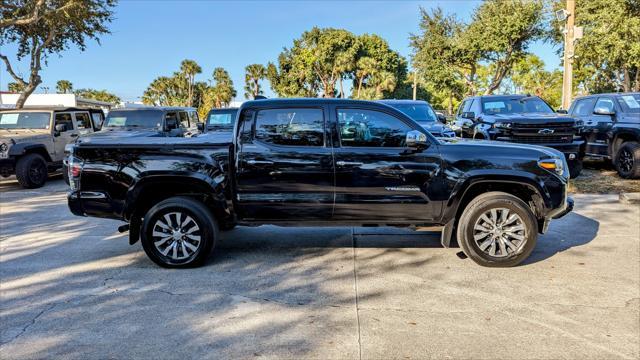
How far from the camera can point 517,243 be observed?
16.7 ft

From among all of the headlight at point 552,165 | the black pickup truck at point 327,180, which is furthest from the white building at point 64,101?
the headlight at point 552,165

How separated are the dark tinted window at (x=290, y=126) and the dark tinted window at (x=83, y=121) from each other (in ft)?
33.7

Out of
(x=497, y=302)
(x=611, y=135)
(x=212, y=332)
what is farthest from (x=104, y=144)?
(x=611, y=135)

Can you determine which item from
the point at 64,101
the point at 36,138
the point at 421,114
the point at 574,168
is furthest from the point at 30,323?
the point at 64,101

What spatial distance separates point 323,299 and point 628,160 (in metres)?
9.51

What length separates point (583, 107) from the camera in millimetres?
12367

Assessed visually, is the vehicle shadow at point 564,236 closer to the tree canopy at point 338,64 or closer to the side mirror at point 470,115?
the side mirror at point 470,115

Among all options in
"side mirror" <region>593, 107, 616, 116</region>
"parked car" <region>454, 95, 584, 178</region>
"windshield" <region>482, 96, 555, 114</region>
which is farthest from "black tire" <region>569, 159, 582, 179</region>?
"windshield" <region>482, 96, 555, 114</region>

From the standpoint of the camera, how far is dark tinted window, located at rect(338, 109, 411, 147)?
518cm

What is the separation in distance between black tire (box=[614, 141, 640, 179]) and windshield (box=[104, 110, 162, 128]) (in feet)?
36.8

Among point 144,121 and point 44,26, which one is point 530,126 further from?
point 44,26

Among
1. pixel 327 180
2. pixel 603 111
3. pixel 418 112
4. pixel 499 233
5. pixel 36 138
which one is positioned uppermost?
pixel 418 112

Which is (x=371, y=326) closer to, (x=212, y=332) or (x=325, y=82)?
(x=212, y=332)

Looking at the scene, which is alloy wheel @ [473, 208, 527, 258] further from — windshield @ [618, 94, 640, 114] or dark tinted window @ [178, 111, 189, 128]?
dark tinted window @ [178, 111, 189, 128]
